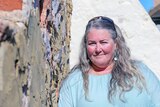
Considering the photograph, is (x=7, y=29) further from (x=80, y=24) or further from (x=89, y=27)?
(x=80, y=24)

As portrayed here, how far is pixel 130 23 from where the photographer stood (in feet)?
16.8

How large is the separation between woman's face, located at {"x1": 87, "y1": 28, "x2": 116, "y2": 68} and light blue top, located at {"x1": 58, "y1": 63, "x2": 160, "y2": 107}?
114 mm

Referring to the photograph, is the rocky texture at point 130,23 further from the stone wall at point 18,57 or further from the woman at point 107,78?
the stone wall at point 18,57

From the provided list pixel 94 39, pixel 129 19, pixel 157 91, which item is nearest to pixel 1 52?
pixel 94 39

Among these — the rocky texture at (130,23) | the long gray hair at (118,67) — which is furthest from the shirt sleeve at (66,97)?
the rocky texture at (130,23)

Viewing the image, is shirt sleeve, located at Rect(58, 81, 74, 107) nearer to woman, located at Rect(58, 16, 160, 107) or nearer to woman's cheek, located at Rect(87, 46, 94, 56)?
woman, located at Rect(58, 16, 160, 107)

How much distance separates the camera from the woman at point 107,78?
2.59 meters

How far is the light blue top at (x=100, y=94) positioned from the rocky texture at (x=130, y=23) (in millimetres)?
2298

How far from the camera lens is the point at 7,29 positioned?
131 centimetres

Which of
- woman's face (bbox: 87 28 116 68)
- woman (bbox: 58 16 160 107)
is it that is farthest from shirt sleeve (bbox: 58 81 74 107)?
woman's face (bbox: 87 28 116 68)

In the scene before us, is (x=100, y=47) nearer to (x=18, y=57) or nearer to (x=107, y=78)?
(x=107, y=78)

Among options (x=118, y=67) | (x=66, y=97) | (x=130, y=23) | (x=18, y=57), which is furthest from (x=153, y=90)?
(x=130, y=23)

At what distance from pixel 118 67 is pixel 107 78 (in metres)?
0.10

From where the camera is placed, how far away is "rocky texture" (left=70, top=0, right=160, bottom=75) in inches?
198
